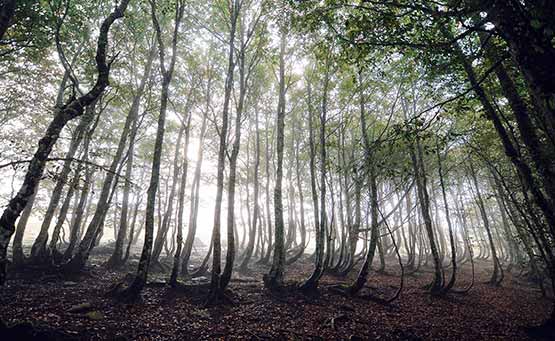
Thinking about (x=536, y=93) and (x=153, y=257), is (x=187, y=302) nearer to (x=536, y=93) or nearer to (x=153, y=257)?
(x=153, y=257)

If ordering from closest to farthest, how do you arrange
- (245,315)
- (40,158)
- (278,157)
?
(40,158) → (245,315) → (278,157)

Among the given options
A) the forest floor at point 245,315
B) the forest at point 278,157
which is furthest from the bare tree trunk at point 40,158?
the forest floor at point 245,315

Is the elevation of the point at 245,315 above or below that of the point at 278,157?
below

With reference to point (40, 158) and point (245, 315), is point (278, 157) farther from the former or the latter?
point (40, 158)

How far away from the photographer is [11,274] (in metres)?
10.0

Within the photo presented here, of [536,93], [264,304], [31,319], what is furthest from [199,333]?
[536,93]

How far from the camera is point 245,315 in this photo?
27.7 feet

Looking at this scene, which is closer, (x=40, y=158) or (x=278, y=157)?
(x=40, y=158)

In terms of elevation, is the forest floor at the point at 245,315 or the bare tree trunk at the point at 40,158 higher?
the bare tree trunk at the point at 40,158

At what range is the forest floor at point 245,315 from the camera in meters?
6.51

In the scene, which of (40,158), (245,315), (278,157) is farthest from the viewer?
(278,157)

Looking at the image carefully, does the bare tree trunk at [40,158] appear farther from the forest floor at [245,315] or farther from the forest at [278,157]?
the forest floor at [245,315]

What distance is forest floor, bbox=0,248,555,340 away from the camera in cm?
651

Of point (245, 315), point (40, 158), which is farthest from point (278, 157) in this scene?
point (40, 158)
